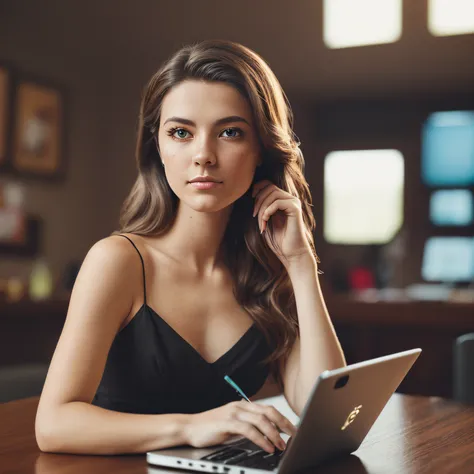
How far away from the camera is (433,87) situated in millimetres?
7102

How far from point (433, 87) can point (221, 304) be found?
6064 mm

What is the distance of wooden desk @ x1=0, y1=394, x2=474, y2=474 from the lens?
1.11 metres

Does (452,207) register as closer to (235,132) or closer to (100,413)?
(235,132)

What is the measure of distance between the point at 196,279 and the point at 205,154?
→ 1.03 feet

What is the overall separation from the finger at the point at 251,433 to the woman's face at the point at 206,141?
1.50 feet

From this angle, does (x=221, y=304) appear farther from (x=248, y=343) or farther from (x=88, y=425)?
(x=88, y=425)

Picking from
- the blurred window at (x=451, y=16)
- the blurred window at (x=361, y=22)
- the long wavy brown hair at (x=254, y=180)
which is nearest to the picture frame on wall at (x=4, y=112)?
the blurred window at (x=361, y=22)

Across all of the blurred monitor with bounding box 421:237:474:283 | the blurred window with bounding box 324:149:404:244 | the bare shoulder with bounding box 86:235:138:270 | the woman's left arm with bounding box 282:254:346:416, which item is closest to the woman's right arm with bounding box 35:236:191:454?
the bare shoulder with bounding box 86:235:138:270

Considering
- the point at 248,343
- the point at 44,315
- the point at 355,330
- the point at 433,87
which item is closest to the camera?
the point at 248,343

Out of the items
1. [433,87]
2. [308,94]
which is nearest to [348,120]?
[308,94]

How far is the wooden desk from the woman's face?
1.67ft

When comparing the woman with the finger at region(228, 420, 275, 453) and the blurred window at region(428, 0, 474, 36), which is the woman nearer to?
the finger at region(228, 420, 275, 453)

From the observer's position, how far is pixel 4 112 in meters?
5.45

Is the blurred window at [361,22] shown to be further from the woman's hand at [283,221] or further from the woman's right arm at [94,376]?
the woman's right arm at [94,376]
